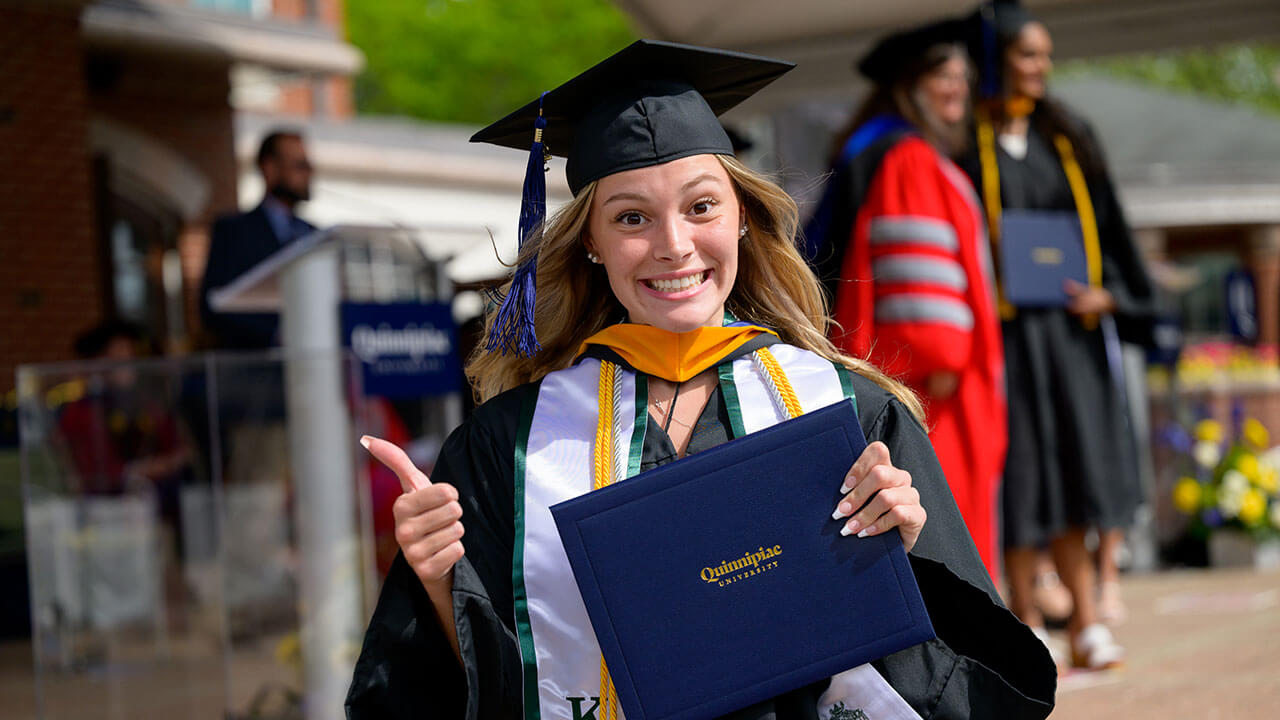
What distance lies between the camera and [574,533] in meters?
1.74

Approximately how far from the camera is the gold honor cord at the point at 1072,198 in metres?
4.41

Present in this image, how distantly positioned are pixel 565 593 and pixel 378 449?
1.14 feet

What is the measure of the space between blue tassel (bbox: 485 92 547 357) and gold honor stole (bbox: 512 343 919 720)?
0.29 feet

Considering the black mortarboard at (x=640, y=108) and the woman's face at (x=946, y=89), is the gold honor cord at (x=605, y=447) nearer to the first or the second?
the black mortarboard at (x=640, y=108)

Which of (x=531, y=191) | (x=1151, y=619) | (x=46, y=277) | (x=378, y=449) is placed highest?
(x=46, y=277)

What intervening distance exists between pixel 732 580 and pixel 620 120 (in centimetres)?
74

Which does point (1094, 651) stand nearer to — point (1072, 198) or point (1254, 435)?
point (1072, 198)

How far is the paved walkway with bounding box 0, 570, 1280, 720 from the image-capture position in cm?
379

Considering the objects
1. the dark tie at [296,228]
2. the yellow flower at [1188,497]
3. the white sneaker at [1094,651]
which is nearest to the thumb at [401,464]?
the white sneaker at [1094,651]

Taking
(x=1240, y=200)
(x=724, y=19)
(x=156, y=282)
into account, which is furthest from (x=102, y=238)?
(x=1240, y=200)

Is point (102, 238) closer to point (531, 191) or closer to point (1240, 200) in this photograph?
point (531, 191)

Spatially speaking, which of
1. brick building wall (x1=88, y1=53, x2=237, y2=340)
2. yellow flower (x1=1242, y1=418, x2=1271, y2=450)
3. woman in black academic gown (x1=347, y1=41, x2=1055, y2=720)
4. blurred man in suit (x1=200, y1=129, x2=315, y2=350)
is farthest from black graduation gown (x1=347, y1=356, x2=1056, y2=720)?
brick building wall (x1=88, y1=53, x2=237, y2=340)

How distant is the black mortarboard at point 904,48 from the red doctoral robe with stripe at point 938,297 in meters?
0.30

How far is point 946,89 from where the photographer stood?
4105 millimetres
